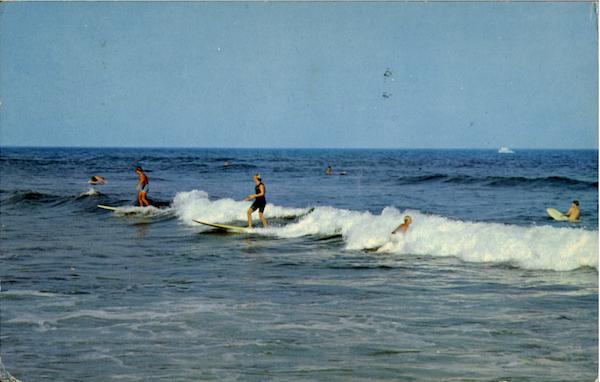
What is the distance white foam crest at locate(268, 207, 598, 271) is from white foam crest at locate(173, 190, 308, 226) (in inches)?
127

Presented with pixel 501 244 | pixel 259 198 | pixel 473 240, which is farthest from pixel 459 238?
pixel 259 198

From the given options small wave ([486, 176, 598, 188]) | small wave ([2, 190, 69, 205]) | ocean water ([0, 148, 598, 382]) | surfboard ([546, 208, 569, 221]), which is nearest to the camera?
ocean water ([0, 148, 598, 382])

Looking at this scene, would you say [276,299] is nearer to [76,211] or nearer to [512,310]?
[512,310]

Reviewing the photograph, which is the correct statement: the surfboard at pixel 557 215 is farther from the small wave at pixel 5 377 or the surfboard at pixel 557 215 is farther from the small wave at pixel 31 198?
the small wave at pixel 31 198

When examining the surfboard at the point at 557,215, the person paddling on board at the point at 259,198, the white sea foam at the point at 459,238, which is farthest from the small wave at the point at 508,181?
the person paddling on board at the point at 259,198

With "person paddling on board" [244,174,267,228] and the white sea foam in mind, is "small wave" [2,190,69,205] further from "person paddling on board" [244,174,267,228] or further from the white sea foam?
the white sea foam

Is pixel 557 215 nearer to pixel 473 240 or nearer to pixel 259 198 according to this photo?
pixel 473 240

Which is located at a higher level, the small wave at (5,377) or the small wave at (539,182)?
the small wave at (539,182)

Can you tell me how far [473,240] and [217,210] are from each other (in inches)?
436

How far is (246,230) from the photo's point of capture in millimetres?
17906

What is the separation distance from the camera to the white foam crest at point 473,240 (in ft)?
41.3

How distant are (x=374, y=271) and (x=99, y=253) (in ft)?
18.9

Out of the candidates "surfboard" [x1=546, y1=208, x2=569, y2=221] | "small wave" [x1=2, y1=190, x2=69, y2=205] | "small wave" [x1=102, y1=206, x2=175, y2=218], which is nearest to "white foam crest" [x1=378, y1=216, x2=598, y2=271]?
"surfboard" [x1=546, y1=208, x2=569, y2=221]

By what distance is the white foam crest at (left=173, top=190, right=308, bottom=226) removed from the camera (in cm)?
2141
